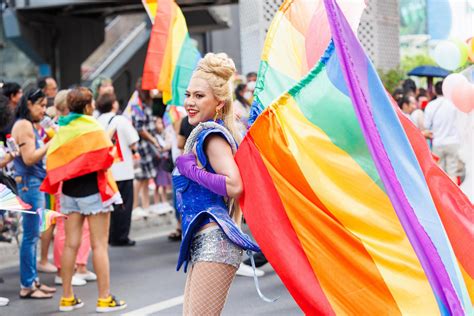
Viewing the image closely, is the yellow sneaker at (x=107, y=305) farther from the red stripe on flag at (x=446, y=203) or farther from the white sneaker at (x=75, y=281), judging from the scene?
the red stripe on flag at (x=446, y=203)

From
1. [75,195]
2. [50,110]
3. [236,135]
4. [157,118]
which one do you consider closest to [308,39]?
[236,135]

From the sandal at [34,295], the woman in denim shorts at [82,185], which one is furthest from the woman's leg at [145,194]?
the woman in denim shorts at [82,185]

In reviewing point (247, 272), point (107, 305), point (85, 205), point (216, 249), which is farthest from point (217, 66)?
point (247, 272)

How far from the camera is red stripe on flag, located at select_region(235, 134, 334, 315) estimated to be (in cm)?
424

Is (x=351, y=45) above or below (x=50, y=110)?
above

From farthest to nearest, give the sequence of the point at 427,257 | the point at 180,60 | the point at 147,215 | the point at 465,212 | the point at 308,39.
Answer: the point at 147,215 < the point at 180,60 < the point at 308,39 < the point at 465,212 < the point at 427,257

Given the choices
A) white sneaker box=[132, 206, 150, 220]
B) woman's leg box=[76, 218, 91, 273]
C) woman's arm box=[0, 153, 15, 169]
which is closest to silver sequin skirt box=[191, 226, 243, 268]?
woman's arm box=[0, 153, 15, 169]

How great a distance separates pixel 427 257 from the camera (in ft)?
13.5

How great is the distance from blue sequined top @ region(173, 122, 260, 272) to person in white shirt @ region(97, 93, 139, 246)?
498 centimetres

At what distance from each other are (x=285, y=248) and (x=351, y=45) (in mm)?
960

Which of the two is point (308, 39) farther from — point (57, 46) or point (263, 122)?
point (57, 46)

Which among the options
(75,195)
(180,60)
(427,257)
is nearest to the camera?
(427,257)

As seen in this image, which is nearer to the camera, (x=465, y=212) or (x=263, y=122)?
(x=263, y=122)

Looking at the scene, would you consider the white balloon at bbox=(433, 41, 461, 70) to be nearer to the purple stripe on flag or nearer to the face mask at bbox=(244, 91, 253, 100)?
the face mask at bbox=(244, 91, 253, 100)
